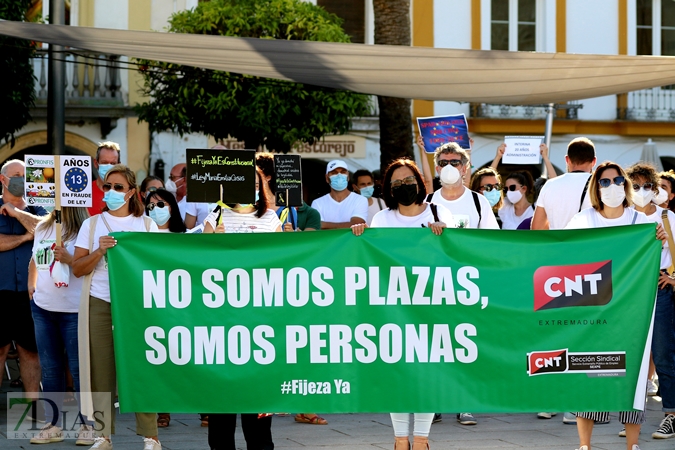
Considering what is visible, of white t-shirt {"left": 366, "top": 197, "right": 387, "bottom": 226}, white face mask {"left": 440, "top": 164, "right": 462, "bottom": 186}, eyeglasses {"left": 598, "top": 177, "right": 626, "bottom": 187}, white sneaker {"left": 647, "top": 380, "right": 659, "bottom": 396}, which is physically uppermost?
white face mask {"left": 440, "top": 164, "right": 462, "bottom": 186}

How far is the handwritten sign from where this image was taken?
11312 millimetres

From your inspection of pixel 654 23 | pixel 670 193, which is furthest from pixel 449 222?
pixel 654 23

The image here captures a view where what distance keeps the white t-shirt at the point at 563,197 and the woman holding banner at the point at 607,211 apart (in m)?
0.89

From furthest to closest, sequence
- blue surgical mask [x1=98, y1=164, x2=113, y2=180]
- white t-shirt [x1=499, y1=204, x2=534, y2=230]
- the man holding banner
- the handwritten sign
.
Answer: the handwritten sign, white t-shirt [x1=499, y1=204, x2=534, y2=230], the man holding banner, blue surgical mask [x1=98, y1=164, x2=113, y2=180]

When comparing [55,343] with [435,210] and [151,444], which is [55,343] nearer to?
[151,444]

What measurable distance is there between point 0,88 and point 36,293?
7.54m

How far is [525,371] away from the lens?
6.16 m

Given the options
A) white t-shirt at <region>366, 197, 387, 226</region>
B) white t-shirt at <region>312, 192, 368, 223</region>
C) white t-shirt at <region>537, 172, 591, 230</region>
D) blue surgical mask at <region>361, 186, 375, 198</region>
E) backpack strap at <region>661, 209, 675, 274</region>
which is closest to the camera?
backpack strap at <region>661, 209, 675, 274</region>

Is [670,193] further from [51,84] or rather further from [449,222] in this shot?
[51,84]

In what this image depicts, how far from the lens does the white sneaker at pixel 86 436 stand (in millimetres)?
7344

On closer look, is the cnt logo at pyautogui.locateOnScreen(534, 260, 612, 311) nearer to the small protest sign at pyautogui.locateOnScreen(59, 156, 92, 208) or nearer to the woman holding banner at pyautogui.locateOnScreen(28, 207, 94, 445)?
the small protest sign at pyautogui.locateOnScreen(59, 156, 92, 208)

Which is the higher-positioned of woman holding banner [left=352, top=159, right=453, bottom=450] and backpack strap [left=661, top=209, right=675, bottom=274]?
woman holding banner [left=352, top=159, right=453, bottom=450]

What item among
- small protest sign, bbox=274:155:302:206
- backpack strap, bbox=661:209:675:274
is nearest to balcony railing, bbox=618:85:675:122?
small protest sign, bbox=274:155:302:206

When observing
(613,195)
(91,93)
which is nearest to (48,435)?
(613,195)
